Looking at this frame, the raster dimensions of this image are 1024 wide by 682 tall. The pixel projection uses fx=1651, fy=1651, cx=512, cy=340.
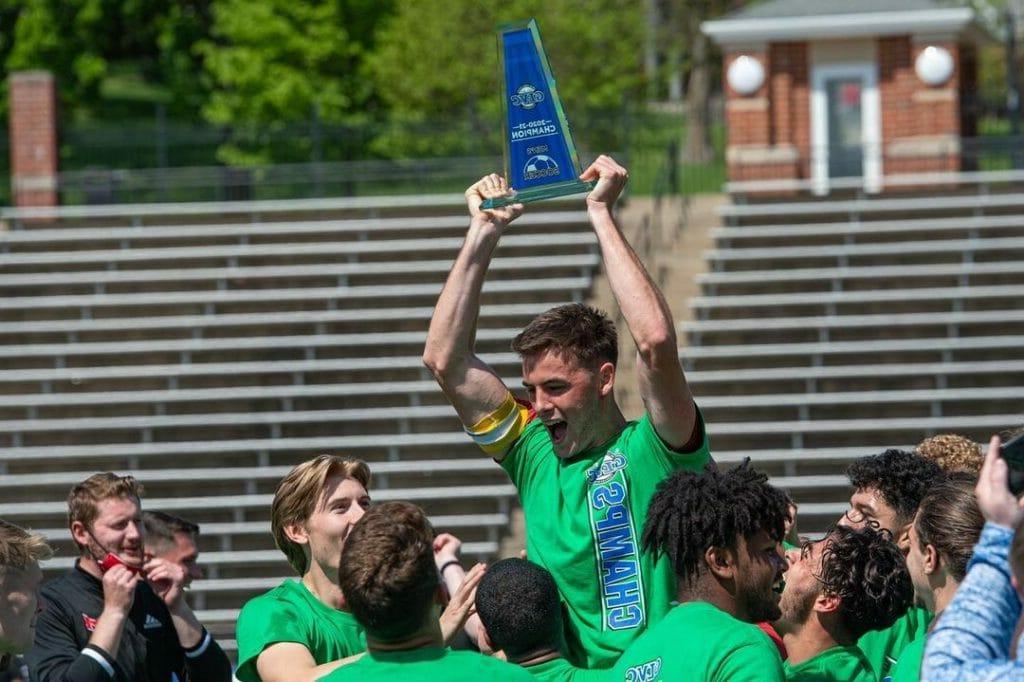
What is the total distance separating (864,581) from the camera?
430 centimetres

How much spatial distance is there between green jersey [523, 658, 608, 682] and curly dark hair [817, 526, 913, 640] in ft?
2.18

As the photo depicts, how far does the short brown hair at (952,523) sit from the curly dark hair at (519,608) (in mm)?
969

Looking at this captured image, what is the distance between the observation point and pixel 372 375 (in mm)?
15344

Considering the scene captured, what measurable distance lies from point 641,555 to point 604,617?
7.8 inches

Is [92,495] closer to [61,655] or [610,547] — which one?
[61,655]

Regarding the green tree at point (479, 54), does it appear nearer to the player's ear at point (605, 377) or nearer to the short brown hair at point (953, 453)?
the short brown hair at point (953, 453)

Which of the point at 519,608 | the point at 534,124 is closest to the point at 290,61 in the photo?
the point at 534,124

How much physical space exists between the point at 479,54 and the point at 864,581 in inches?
1154

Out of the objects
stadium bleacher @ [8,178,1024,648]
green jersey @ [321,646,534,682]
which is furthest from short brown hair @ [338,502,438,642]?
stadium bleacher @ [8,178,1024,648]

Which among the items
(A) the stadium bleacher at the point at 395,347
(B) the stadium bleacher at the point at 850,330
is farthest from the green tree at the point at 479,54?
(B) the stadium bleacher at the point at 850,330

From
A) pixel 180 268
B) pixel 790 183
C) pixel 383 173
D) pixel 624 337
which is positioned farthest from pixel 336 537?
pixel 383 173

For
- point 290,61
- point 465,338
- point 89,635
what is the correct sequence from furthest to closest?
1. point 290,61
2. point 89,635
3. point 465,338

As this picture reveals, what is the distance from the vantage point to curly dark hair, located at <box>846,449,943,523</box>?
5.00 meters

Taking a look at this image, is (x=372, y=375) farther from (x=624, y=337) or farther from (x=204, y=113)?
(x=204, y=113)
